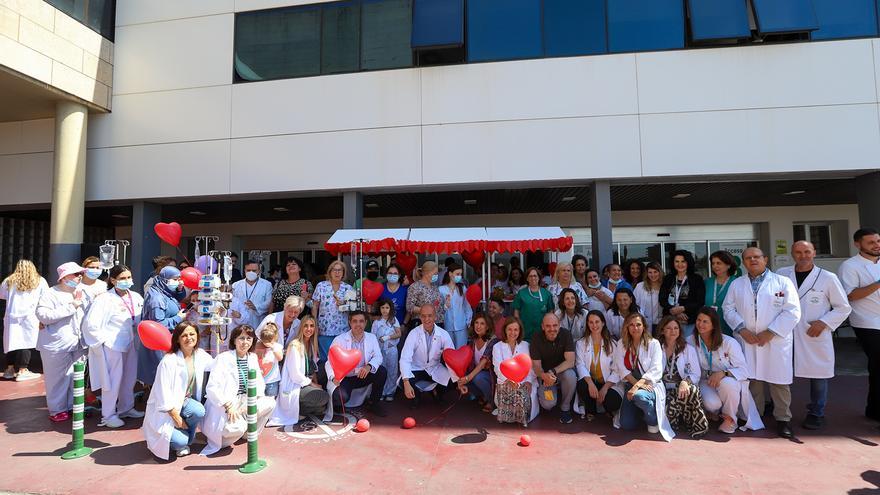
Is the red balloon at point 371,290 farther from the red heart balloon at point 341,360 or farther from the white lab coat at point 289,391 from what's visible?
the white lab coat at point 289,391

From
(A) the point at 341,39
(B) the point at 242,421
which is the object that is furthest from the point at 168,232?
(A) the point at 341,39

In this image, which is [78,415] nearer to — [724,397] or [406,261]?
[406,261]

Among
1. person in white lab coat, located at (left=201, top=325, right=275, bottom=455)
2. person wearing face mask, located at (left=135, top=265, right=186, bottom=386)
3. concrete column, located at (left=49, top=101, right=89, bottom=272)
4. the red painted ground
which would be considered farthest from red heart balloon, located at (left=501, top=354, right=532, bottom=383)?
concrete column, located at (left=49, top=101, right=89, bottom=272)

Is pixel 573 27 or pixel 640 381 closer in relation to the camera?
pixel 640 381

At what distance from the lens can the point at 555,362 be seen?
16.0 ft

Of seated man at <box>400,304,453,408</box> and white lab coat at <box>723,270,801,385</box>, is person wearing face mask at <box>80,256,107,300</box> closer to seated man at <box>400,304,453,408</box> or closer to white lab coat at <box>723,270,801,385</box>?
seated man at <box>400,304,453,408</box>

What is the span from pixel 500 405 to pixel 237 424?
2592 millimetres

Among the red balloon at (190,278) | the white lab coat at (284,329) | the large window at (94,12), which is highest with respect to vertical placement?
the large window at (94,12)

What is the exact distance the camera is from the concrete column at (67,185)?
26.7 feet

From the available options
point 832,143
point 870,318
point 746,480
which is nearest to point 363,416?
point 746,480

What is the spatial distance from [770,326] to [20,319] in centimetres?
892

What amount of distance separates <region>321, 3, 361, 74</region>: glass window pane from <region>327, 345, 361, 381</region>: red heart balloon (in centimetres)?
558

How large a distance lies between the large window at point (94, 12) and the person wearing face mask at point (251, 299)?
6.35m

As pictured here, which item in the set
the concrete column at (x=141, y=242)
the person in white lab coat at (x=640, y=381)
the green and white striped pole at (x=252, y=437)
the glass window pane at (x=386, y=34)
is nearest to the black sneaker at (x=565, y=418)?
the person in white lab coat at (x=640, y=381)
